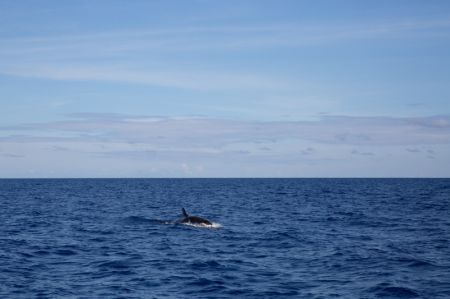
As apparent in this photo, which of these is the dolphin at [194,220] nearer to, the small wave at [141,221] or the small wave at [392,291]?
the small wave at [141,221]

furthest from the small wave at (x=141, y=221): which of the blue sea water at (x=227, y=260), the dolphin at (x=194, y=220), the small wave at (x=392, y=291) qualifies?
the small wave at (x=392, y=291)

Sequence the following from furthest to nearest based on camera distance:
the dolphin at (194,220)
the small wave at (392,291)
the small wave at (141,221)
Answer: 1. the small wave at (141,221)
2. the dolphin at (194,220)
3. the small wave at (392,291)

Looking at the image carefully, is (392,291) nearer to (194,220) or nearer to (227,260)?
(227,260)

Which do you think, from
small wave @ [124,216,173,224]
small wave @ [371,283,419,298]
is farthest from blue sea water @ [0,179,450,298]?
small wave @ [124,216,173,224]

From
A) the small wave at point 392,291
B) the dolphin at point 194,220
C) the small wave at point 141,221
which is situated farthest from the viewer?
the small wave at point 141,221

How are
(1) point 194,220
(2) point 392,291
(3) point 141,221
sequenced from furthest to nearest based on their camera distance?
1. (3) point 141,221
2. (1) point 194,220
3. (2) point 392,291

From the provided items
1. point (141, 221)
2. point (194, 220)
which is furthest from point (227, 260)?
point (141, 221)

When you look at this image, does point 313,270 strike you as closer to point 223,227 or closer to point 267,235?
point 267,235

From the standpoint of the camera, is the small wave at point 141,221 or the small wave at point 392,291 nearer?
the small wave at point 392,291

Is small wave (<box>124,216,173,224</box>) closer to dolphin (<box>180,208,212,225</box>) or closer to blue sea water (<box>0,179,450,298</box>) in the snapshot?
blue sea water (<box>0,179,450,298</box>)

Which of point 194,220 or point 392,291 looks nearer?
point 392,291

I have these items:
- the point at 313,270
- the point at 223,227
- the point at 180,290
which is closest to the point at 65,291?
the point at 180,290

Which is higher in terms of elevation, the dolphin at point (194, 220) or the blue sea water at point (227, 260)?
the dolphin at point (194, 220)

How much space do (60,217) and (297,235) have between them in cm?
2602
